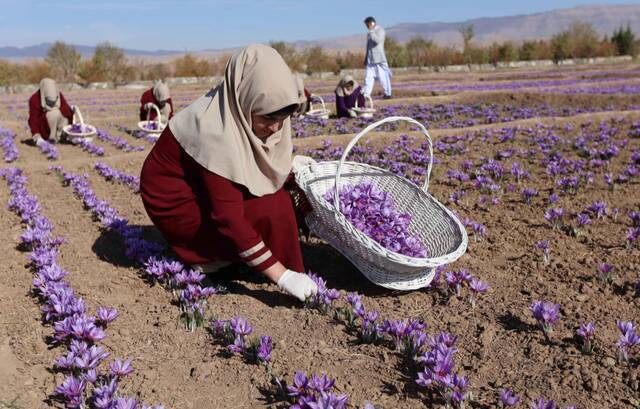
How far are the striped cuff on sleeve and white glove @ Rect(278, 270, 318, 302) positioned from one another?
139mm

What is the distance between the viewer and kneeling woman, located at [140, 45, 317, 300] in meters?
3.36

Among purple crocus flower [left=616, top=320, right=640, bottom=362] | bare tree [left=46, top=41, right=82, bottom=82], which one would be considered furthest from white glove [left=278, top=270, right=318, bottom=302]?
bare tree [left=46, top=41, right=82, bottom=82]

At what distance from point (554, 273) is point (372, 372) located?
75.8 inches

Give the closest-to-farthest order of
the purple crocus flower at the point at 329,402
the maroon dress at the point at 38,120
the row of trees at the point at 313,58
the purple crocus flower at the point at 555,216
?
the purple crocus flower at the point at 329,402, the purple crocus flower at the point at 555,216, the maroon dress at the point at 38,120, the row of trees at the point at 313,58

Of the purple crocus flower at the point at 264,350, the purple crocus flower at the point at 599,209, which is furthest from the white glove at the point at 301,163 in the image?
the purple crocus flower at the point at 599,209

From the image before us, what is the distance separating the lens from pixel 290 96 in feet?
10.7

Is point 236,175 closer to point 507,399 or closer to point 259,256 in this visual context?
point 259,256

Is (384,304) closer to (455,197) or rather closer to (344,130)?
(455,197)

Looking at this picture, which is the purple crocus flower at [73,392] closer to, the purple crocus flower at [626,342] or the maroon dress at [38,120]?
the purple crocus flower at [626,342]

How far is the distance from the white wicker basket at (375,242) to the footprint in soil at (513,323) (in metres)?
0.54

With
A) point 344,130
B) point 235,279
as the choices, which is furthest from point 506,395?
point 344,130

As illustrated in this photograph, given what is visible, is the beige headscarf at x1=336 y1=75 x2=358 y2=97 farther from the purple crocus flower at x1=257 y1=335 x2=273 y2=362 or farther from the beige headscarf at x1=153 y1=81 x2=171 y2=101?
the purple crocus flower at x1=257 y1=335 x2=273 y2=362

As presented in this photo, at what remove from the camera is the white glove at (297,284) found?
3.47 metres

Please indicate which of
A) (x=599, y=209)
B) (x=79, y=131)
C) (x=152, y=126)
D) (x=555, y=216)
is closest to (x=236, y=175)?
(x=555, y=216)
